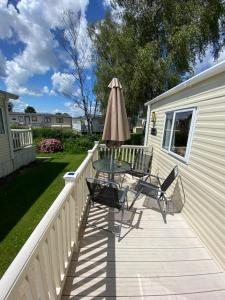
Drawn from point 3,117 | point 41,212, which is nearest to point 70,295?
point 41,212

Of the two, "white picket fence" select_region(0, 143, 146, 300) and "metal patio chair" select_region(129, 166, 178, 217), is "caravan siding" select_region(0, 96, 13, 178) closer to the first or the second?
"metal patio chair" select_region(129, 166, 178, 217)

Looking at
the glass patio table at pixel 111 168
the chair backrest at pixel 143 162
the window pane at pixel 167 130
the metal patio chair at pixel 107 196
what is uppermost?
the window pane at pixel 167 130

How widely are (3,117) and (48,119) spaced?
35874 millimetres

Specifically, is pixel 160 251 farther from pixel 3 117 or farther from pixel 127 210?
pixel 3 117

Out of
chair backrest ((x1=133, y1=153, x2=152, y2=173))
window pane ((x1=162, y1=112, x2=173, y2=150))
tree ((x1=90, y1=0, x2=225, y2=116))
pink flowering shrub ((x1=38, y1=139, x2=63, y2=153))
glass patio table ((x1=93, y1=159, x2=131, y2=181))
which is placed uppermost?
tree ((x1=90, y1=0, x2=225, y2=116))

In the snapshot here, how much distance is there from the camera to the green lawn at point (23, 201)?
3.16 m

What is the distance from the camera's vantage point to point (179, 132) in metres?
4.31

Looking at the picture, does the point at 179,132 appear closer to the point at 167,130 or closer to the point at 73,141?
the point at 167,130

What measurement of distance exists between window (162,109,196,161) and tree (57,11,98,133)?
11565 mm

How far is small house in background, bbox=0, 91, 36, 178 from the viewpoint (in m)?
6.83

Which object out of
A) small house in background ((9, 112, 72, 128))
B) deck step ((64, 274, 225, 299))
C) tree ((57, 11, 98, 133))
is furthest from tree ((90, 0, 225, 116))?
small house in background ((9, 112, 72, 128))

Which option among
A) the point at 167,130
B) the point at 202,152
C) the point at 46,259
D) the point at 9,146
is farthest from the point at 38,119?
the point at 46,259

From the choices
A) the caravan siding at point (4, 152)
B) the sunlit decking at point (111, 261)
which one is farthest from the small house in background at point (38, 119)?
the sunlit decking at point (111, 261)

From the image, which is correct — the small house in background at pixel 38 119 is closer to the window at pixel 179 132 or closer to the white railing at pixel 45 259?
the window at pixel 179 132
